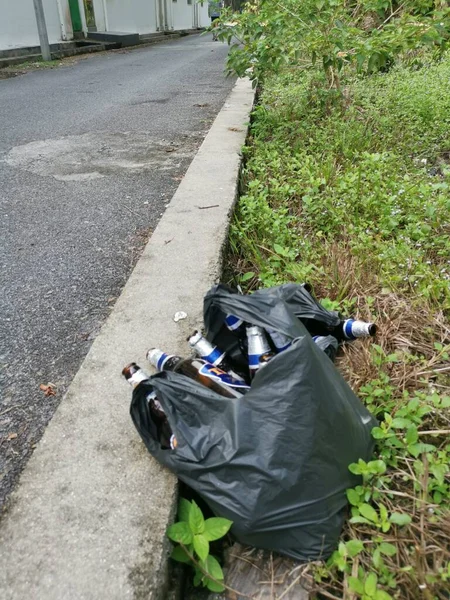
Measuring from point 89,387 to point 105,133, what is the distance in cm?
422

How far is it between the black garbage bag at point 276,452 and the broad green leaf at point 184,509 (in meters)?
0.07

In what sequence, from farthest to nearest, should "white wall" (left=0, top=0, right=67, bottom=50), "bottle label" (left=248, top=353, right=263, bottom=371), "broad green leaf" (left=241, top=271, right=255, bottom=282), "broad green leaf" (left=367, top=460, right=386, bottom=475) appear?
"white wall" (left=0, top=0, right=67, bottom=50)
"broad green leaf" (left=241, top=271, right=255, bottom=282)
"bottle label" (left=248, top=353, right=263, bottom=371)
"broad green leaf" (left=367, top=460, right=386, bottom=475)

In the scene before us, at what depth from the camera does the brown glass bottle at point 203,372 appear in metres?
1.46

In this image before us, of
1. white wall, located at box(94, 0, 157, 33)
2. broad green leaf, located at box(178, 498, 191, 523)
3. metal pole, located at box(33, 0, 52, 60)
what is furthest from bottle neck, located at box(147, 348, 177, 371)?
white wall, located at box(94, 0, 157, 33)

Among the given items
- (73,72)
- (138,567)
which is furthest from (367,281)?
(73,72)

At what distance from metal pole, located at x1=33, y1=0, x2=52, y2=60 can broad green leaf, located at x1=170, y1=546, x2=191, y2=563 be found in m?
13.7

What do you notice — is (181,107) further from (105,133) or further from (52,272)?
(52,272)

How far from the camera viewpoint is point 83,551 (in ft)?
3.65

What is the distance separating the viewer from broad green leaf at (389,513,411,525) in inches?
46.4

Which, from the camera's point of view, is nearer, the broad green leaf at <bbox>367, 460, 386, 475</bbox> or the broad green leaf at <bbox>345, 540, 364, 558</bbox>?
the broad green leaf at <bbox>345, 540, 364, 558</bbox>

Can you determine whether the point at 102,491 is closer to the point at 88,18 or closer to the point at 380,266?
the point at 380,266

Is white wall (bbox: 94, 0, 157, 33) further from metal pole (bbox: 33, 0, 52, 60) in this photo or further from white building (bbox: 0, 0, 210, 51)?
metal pole (bbox: 33, 0, 52, 60)

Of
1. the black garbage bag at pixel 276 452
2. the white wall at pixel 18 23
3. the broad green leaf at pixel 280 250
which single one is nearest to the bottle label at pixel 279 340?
the black garbage bag at pixel 276 452

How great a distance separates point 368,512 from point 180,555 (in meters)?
0.51
